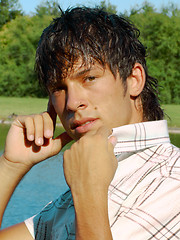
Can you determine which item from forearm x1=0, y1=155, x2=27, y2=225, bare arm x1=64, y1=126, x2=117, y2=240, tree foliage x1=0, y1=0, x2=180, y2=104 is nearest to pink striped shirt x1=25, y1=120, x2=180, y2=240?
bare arm x1=64, y1=126, x2=117, y2=240

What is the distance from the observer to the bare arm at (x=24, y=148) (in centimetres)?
188

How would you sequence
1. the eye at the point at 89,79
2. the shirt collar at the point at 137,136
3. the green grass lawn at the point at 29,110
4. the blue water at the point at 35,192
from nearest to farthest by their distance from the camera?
the shirt collar at the point at 137,136, the eye at the point at 89,79, the blue water at the point at 35,192, the green grass lawn at the point at 29,110

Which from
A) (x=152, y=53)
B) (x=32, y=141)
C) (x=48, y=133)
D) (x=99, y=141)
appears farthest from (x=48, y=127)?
(x=152, y=53)

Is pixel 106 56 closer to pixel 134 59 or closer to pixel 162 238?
pixel 134 59

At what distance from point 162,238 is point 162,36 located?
115 feet

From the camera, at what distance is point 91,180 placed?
4.17ft

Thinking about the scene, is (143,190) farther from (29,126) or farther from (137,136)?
(29,126)

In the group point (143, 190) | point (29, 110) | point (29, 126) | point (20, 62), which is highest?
point (29, 126)

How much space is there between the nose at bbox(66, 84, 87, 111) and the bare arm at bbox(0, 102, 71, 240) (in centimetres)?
29

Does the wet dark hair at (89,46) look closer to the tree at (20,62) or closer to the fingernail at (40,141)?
the fingernail at (40,141)

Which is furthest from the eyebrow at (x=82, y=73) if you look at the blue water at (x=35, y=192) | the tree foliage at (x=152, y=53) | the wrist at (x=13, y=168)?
the tree foliage at (x=152, y=53)

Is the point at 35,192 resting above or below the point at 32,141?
below

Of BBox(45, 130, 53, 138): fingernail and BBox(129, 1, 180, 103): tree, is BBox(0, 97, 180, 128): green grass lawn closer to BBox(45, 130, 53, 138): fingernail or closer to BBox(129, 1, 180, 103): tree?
BBox(129, 1, 180, 103): tree

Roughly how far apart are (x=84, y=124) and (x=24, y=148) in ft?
1.41
